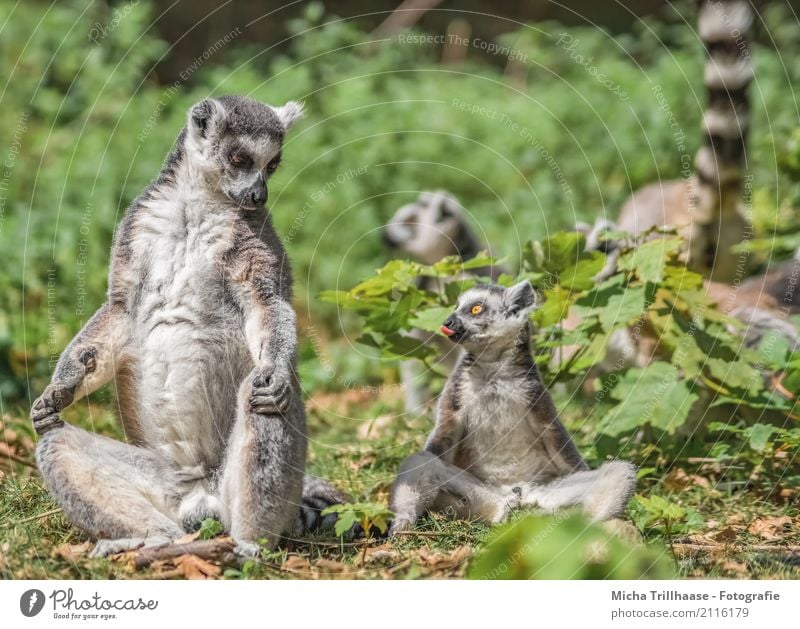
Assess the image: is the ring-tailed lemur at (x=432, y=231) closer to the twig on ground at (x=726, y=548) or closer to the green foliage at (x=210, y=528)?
the twig on ground at (x=726, y=548)

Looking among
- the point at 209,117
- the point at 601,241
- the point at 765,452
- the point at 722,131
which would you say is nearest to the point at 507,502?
the point at 765,452

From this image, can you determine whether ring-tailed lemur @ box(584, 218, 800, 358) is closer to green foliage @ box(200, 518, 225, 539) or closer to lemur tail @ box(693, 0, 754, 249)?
lemur tail @ box(693, 0, 754, 249)

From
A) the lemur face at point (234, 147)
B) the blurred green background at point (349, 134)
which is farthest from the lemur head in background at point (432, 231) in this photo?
the lemur face at point (234, 147)

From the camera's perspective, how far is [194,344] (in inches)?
190

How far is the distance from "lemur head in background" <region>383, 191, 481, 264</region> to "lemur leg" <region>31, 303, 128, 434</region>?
4845 millimetres

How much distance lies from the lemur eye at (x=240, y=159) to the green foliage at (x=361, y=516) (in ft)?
5.52

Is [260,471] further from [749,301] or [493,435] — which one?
[749,301]

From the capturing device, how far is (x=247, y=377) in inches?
186

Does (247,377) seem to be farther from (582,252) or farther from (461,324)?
(582,252)

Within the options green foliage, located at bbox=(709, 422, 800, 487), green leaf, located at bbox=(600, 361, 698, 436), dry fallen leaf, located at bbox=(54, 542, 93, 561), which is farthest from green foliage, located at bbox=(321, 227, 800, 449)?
dry fallen leaf, located at bbox=(54, 542, 93, 561)

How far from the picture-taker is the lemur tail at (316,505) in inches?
202

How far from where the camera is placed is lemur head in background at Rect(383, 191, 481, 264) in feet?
31.1

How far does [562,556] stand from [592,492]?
1.99 meters

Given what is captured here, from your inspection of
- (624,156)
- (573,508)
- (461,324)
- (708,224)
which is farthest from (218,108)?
(624,156)
